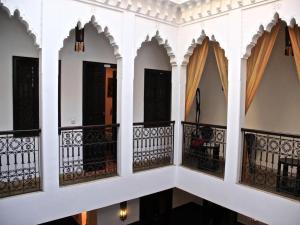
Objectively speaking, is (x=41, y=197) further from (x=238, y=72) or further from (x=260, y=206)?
(x=238, y=72)

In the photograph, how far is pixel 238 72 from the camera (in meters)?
5.07

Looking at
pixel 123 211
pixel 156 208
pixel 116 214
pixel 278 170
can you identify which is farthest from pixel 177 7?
pixel 156 208

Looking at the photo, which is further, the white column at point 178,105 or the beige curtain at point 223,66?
the white column at point 178,105

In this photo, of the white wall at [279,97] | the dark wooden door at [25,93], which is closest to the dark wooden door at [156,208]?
the white wall at [279,97]

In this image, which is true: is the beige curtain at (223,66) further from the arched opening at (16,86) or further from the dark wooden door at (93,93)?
the arched opening at (16,86)

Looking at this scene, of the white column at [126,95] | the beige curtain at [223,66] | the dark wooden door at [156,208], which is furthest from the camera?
the dark wooden door at [156,208]

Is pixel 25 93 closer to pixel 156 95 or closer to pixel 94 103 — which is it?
pixel 94 103

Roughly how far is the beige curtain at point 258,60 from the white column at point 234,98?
A: 0.72 feet

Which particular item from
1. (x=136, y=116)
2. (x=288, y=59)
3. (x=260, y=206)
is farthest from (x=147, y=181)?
(x=288, y=59)

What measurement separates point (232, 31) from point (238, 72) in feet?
2.71

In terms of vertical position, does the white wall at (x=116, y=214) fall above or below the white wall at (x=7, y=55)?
below

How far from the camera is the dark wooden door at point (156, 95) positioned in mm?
7164

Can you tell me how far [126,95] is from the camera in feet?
18.0

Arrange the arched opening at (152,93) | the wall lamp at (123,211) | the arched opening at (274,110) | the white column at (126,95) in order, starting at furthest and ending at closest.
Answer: the wall lamp at (123,211) → the arched opening at (152,93) → the white column at (126,95) → the arched opening at (274,110)
